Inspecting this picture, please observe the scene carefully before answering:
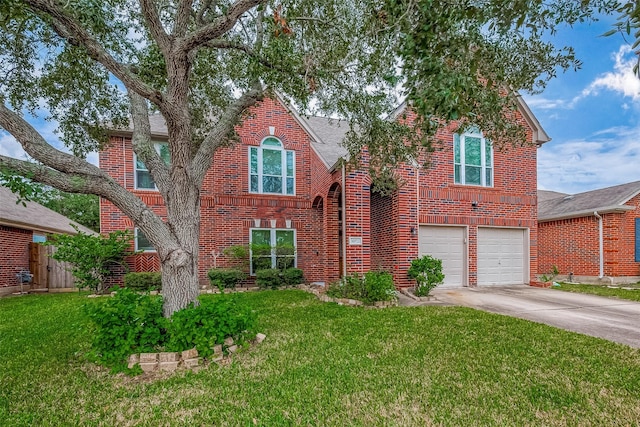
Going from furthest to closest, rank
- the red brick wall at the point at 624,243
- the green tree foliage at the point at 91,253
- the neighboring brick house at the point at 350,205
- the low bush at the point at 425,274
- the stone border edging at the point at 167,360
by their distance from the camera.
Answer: the red brick wall at the point at 624,243 < the green tree foliage at the point at 91,253 < the neighboring brick house at the point at 350,205 < the low bush at the point at 425,274 < the stone border edging at the point at 167,360

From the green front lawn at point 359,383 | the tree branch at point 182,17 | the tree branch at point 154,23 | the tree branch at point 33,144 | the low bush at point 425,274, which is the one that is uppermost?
the tree branch at point 182,17

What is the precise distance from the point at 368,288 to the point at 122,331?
528 cm

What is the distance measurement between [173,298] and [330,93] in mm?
4754

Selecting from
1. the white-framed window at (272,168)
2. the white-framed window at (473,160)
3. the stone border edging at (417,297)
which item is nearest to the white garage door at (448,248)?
the white-framed window at (473,160)

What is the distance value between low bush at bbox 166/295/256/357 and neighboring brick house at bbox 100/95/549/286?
4726 mm

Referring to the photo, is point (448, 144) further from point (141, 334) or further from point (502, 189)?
point (141, 334)

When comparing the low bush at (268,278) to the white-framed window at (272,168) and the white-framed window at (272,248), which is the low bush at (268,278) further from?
the white-framed window at (272,168)

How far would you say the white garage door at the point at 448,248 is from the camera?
10.9 m

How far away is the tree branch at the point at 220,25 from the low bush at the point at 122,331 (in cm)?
356

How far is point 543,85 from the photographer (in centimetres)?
A: 586

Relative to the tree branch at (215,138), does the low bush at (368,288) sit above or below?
below

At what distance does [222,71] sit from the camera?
24.8ft

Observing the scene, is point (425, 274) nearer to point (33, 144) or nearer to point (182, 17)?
point (182, 17)

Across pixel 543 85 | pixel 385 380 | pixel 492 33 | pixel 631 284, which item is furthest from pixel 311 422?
pixel 631 284
